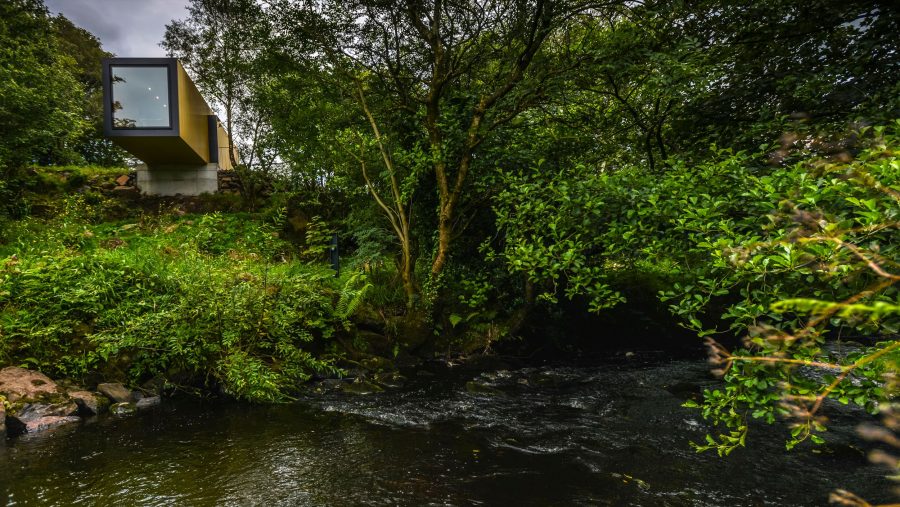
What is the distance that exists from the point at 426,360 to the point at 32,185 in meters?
15.9

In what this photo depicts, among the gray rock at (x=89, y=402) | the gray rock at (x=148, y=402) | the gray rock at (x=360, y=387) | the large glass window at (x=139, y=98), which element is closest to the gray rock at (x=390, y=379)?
the gray rock at (x=360, y=387)

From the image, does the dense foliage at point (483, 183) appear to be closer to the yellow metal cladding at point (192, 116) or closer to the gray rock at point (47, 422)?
the gray rock at point (47, 422)

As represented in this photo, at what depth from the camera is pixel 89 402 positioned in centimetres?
680

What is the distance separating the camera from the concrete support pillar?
17891mm

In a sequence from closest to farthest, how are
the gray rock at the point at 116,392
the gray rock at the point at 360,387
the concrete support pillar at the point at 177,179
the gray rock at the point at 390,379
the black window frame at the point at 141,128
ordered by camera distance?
1. the gray rock at the point at 116,392
2. the gray rock at the point at 360,387
3. the gray rock at the point at 390,379
4. the black window frame at the point at 141,128
5. the concrete support pillar at the point at 177,179

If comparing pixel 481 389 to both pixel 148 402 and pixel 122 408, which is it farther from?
pixel 122 408

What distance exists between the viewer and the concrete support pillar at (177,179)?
17891 millimetres

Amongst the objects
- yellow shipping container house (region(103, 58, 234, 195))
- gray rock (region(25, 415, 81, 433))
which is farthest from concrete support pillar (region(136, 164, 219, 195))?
gray rock (region(25, 415, 81, 433))

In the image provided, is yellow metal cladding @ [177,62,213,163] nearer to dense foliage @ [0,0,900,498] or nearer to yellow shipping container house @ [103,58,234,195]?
yellow shipping container house @ [103,58,234,195]

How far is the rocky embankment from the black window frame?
10.9 metres

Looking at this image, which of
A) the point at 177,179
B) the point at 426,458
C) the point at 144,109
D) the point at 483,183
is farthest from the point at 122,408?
the point at 177,179

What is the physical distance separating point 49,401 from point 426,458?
225 inches

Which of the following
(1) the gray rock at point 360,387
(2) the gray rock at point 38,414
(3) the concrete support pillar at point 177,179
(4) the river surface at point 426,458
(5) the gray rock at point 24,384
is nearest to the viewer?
(4) the river surface at point 426,458

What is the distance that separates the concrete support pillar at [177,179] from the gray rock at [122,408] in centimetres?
1317
